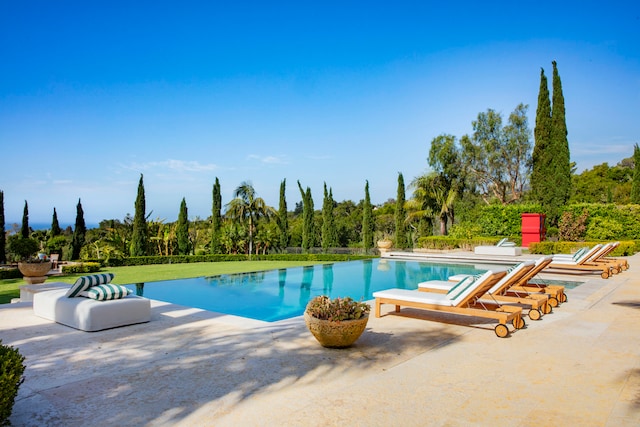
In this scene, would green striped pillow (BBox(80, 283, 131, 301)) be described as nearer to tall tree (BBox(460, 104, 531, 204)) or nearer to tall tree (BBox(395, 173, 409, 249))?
tall tree (BBox(395, 173, 409, 249))

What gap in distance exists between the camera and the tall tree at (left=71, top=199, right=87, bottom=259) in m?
26.0

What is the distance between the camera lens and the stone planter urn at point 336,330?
4.52 meters

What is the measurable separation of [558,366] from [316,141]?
21.7 metres

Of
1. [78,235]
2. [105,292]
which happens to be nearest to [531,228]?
[105,292]

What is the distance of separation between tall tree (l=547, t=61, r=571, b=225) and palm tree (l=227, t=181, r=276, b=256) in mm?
15433

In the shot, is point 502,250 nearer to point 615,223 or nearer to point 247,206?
point 615,223

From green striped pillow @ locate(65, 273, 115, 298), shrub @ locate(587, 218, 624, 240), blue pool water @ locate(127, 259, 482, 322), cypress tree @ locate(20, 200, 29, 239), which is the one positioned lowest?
blue pool water @ locate(127, 259, 482, 322)

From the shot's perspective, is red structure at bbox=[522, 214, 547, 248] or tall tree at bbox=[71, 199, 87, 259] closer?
red structure at bbox=[522, 214, 547, 248]

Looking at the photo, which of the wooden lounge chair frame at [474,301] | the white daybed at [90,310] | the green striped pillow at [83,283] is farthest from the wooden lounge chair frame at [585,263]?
the green striped pillow at [83,283]

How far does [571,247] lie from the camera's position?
689 inches

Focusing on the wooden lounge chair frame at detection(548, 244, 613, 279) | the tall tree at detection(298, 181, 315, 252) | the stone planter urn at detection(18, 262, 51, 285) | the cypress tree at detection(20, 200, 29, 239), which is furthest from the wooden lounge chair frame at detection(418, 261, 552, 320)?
the cypress tree at detection(20, 200, 29, 239)

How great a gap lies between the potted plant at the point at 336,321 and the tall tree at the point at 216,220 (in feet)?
69.0

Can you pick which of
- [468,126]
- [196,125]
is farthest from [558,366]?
[468,126]

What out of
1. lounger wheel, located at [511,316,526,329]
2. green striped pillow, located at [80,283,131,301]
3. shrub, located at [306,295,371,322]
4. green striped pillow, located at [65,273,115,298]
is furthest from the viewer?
green striped pillow, located at [65,273,115,298]
